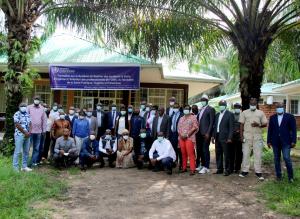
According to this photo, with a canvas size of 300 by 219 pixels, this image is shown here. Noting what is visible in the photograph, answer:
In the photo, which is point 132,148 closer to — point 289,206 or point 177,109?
point 177,109

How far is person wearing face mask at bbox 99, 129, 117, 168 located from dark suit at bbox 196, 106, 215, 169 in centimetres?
228

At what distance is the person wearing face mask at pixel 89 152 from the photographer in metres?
11.2

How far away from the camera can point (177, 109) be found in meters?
11.6

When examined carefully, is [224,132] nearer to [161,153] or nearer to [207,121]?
[207,121]

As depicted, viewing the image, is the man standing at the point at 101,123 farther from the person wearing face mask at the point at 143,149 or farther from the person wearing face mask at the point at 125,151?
the person wearing face mask at the point at 143,149

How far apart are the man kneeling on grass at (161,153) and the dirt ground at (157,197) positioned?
0.37 metres

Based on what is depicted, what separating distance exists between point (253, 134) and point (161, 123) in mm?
2490

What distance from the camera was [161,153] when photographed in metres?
11.0

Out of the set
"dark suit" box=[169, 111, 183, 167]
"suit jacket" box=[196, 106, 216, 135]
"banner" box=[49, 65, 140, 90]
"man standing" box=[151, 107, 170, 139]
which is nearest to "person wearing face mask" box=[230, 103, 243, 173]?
"suit jacket" box=[196, 106, 216, 135]

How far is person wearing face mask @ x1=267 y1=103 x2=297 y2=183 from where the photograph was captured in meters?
9.10

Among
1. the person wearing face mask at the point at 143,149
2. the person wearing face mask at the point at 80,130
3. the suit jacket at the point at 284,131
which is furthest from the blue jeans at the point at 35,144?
the suit jacket at the point at 284,131

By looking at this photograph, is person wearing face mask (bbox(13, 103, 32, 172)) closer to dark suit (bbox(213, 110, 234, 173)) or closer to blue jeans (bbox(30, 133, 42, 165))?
blue jeans (bbox(30, 133, 42, 165))

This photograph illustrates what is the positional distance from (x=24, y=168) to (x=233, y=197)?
4.86m

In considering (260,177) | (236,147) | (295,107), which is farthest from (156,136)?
(295,107)
